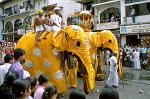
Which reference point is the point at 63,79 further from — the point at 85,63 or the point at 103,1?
the point at 103,1

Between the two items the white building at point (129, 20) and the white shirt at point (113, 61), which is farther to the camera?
the white building at point (129, 20)

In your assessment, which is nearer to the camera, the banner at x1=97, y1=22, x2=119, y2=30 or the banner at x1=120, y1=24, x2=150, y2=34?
the banner at x1=120, y1=24, x2=150, y2=34

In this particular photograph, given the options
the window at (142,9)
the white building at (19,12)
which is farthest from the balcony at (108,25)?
the white building at (19,12)

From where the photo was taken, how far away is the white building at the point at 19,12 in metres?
48.8

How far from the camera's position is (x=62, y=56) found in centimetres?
1214

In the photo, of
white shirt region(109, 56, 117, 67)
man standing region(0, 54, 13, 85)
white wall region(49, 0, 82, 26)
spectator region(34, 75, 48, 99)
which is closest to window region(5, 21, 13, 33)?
white wall region(49, 0, 82, 26)

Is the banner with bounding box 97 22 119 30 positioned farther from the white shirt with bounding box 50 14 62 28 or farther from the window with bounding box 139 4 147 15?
the white shirt with bounding box 50 14 62 28

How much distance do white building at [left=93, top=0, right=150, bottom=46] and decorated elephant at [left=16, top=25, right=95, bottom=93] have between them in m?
20.9

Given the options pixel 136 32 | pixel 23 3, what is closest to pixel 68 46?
pixel 136 32

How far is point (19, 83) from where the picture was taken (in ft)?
16.5

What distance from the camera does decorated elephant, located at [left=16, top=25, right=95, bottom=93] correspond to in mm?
11406

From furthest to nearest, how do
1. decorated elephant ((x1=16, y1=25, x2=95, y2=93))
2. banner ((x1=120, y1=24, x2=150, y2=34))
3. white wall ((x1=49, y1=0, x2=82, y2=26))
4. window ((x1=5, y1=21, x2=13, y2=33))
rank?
window ((x1=5, y1=21, x2=13, y2=33)) → white wall ((x1=49, y1=0, x2=82, y2=26)) → banner ((x1=120, y1=24, x2=150, y2=34)) → decorated elephant ((x1=16, y1=25, x2=95, y2=93))

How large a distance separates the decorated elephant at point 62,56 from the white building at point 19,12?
36075mm

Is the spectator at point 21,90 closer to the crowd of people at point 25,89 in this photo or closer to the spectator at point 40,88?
the crowd of people at point 25,89
